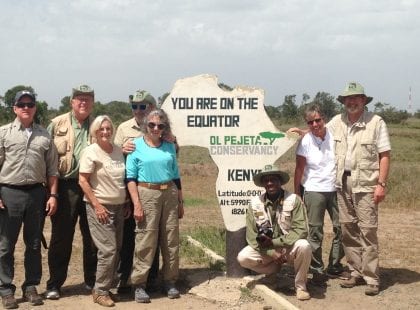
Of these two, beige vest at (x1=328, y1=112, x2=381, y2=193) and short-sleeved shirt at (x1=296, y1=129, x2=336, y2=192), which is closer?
beige vest at (x1=328, y1=112, x2=381, y2=193)

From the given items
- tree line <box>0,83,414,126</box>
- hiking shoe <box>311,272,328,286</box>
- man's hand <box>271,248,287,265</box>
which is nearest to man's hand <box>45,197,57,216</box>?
man's hand <box>271,248,287,265</box>

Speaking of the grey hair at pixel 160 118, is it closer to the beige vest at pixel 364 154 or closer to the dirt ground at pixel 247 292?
the dirt ground at pixel 247 292

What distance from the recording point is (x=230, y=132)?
5.89m

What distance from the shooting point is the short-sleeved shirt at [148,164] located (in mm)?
5117

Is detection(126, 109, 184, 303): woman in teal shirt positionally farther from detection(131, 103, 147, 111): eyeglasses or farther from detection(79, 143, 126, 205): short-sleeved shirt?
detection(131, 103, 147, 111): eyeglasses

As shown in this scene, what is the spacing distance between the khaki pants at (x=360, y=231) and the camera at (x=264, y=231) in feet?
2.69

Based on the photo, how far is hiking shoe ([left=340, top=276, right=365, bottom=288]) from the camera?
228 inches

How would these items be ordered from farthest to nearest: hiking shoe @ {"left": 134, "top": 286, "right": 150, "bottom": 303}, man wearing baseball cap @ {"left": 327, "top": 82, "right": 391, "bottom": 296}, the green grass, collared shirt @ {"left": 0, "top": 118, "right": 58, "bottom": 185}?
the green grass
man wearing baseball cap @ {"left": 327, "top": 82, "right": 391, "bottom": 296}
hiking shoe @ {"left": 134, "top": 286, "right": 150, "bottom": 303}
collared shirt @ {"left": 0, "top": 118, "right": 58, "bottom": 185}

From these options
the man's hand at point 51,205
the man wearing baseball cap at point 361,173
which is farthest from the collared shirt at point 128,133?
the man wearing baseball cap at point 361,173

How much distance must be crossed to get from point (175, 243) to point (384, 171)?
2.05 metres

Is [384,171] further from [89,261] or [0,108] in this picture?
[0,108]

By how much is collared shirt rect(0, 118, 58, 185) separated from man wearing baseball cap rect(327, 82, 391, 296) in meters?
2.77

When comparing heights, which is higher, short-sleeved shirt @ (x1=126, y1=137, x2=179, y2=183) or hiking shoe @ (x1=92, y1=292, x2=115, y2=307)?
short-sleeved shirt @ (x1=126, y1=137, x2=179, y2=183)

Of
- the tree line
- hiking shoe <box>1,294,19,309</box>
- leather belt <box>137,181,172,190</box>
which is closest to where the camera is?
hiking shoe <box>1,294,19,309</box>
